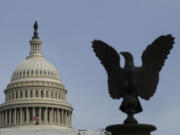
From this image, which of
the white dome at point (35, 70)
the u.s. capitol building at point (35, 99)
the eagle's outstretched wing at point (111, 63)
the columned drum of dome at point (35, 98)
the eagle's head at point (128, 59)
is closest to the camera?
the eagle's head at point (128, 59)

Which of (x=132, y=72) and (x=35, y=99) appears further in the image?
(x=35, y=99)

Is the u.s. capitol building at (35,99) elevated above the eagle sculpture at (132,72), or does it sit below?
above

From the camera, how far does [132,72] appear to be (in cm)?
2228

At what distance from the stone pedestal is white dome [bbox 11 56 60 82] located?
132559 millimetres

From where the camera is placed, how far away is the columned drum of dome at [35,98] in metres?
151

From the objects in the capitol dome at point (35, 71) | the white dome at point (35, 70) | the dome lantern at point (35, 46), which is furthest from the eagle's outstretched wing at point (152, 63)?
the dome lantern at point (35, 46)

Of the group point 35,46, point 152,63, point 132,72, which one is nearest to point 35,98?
point 35,46

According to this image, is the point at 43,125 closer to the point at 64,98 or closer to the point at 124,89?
the point at 64,98

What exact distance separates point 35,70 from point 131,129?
13493 cm

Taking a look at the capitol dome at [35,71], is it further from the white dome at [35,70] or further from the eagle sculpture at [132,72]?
the eagle sculpture at [132,72]

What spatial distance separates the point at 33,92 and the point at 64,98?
333 inches

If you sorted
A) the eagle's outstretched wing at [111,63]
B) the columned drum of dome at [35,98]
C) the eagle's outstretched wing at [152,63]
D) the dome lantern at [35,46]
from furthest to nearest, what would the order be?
the dome lantern at [35,46] → the columned drum of dome at [35,98] → the eagle's outstretched wing at [111,63] → the eagle's outstretched wing at [152,63]

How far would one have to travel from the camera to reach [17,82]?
6068 inches

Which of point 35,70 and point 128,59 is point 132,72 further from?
point 35,70
